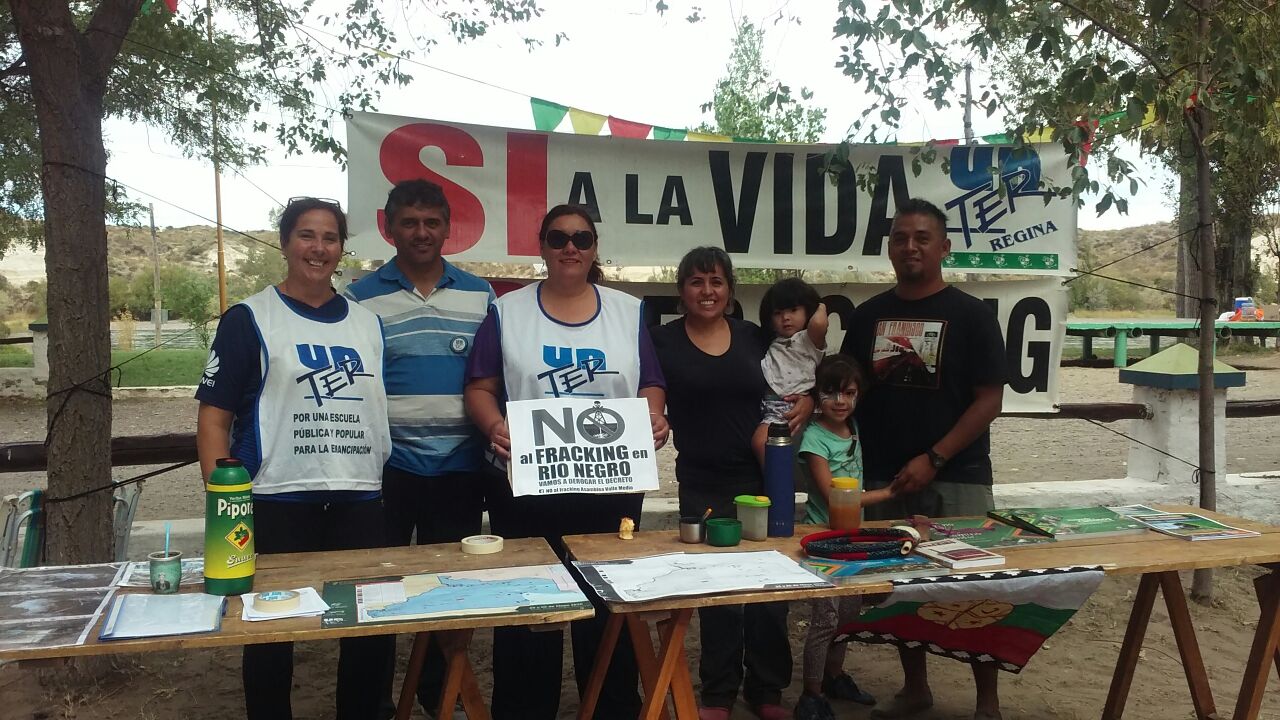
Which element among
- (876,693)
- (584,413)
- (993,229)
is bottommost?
(876,693)

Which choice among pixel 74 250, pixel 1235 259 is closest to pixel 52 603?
pixel 74 250

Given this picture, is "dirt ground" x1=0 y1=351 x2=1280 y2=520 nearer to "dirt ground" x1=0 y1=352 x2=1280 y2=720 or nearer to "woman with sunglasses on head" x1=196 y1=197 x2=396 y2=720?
"dirt ground" x1=0 y1=352 x2=1280 y2=720

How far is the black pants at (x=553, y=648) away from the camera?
3328 millimetres

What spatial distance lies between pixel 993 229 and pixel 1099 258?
80991mm

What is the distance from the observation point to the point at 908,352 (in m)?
3.91

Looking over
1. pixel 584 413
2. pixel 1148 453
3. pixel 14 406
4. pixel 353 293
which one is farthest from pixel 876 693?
pixel 14 406

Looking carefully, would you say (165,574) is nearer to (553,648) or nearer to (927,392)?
(553,648)

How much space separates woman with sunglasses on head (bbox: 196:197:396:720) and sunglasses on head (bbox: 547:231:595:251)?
0.70 meters

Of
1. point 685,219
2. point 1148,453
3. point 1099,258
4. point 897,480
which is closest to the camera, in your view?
point 897,480

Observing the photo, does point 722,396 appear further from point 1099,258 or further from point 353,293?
point 1099,258

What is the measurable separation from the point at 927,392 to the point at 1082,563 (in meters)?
1.04

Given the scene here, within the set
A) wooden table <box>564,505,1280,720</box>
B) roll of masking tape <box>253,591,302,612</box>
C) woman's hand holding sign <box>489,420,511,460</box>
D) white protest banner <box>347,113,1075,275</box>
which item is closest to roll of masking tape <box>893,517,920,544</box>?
wooden table <box>564,505,1280,720</box>

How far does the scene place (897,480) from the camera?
3.86 m

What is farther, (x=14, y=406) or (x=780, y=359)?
(x=14, y=406)
